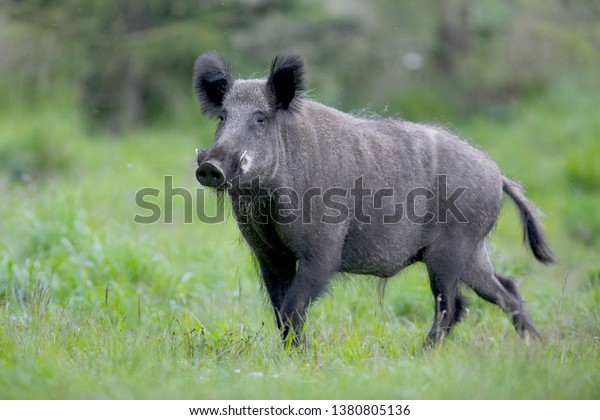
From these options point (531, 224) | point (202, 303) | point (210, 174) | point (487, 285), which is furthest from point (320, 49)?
point (210, 174)

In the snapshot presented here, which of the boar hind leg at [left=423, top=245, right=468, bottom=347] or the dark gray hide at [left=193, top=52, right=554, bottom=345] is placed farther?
the boar hind leg at [left=423, top=245, right=468, bottom=347]

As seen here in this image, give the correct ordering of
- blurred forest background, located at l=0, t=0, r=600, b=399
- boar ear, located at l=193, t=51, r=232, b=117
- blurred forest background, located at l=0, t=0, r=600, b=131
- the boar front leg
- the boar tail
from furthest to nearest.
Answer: blurred forest background, located at l=0, t=0, r=600, b=131 < the boar tail < boar ear, located at l=193, t=51, r=232, b=117 < the boar front leg < blurred forest background, located at l=0, t=0, r=600, b=399

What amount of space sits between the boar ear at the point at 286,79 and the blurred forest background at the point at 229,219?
2.70ft

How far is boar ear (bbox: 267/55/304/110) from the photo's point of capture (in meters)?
5.52

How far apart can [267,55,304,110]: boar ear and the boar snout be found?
33.2 inches

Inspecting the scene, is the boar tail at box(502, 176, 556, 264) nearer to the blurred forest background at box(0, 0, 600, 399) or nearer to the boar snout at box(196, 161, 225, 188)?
the blurred forest background at box(0, 0, 600, 399)

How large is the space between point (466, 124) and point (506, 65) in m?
1.51

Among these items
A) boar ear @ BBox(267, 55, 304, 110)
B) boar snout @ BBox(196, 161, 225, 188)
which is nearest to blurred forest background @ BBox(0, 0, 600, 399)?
boar ear @ BBox(267, 55, 304, 110)

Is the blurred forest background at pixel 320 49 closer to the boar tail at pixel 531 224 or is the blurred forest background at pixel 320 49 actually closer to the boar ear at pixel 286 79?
the boar tail at pixel 531 224

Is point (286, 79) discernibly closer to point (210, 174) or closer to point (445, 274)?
point (210, 174)

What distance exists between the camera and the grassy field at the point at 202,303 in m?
4.57

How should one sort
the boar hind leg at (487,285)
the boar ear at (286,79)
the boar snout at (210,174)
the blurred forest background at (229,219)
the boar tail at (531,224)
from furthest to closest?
1. the boar tail at (531,224)
2. the boar hind leg at (487,285)
3. the boar ear at (286,79)
4. the boar snout at (210,174)
5. the blurred forest background at (229,219)

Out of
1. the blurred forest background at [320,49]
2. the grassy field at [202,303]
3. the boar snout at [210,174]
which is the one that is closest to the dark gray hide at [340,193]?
the boar snout at [210,174]

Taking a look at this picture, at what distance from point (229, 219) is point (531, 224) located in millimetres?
4732
